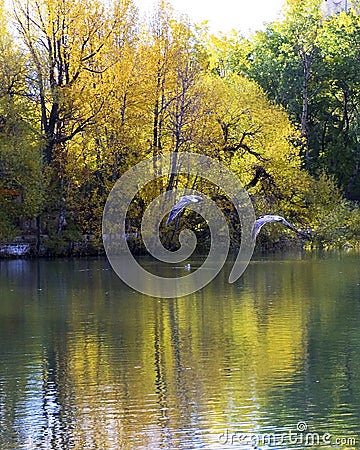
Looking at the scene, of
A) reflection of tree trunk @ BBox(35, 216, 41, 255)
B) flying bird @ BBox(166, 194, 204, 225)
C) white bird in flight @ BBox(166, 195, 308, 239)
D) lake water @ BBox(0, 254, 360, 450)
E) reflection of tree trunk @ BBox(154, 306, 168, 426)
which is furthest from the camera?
reflection of tree trunk @ BBox(35, 216, 41, 255)

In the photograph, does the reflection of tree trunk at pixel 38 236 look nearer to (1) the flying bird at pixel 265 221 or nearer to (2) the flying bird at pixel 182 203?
(2) the flying bird at pixel 182 203

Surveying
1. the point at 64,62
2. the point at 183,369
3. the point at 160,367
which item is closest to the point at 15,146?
the point at 64,62

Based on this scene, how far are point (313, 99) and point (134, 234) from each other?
17.0 meters

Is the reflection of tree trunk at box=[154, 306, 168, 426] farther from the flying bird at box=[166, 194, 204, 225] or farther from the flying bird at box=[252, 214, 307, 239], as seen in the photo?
the flying bird at box=[252, 214, 307, 239]

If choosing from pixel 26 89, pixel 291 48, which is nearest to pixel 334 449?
pixel 26 89

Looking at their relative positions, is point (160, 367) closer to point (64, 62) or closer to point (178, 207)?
point (178, 207)

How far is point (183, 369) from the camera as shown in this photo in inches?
490

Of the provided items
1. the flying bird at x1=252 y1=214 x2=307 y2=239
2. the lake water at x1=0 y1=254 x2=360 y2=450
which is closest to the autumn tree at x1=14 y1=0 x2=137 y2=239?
the flying bird at x1=252 y1=214 x2=307 y2=239

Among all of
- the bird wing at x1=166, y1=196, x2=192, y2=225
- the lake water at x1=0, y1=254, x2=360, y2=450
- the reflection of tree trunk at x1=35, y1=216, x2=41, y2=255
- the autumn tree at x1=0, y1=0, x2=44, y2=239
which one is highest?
the autumn tree at x1=0, y1=0, x2=44, y2=239

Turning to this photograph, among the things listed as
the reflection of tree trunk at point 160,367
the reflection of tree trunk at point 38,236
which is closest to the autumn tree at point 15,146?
the reflection of tree trunk at point 38,236

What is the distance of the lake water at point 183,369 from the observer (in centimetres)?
944

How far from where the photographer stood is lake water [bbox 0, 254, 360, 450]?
944 cm

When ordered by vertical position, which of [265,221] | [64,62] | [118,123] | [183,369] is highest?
[64,62]

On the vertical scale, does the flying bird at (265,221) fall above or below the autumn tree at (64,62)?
below
